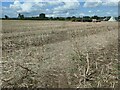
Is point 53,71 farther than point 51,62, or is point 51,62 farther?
point 51,62

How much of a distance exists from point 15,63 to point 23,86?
1.85 metres

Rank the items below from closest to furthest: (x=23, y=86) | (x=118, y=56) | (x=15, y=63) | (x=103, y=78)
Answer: (x=23, y=86) → (x=103, y=78) → (x=15, y=63) → (x=118, y=56)

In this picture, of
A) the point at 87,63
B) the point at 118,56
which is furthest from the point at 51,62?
the point at 118,56

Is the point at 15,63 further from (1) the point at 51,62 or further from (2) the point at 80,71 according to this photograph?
(2) the point at 80,71

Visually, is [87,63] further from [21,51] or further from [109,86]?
[21,51]

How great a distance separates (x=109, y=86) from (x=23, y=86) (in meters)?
1.97

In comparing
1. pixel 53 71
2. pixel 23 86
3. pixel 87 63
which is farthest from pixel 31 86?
pixel 87 63

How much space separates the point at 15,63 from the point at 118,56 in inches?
151

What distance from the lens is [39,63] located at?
369 inches

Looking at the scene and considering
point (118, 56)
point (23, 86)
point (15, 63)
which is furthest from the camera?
point (118, 56)

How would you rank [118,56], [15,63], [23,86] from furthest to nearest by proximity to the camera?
[118,56] → [15,63] → [23,86]

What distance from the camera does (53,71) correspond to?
8500mm

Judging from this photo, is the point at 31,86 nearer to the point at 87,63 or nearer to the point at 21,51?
the point at 87,63

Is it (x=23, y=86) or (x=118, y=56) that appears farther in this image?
(x=118, y=56)
